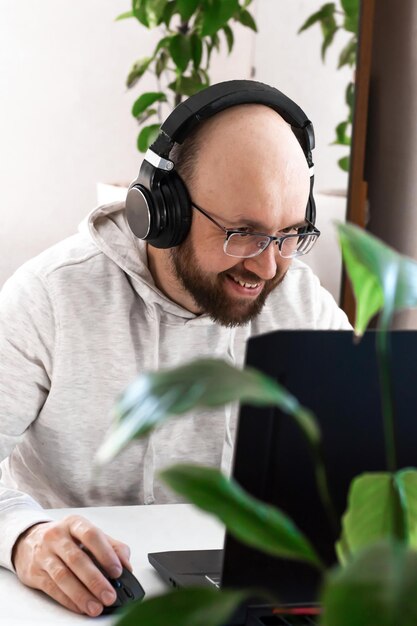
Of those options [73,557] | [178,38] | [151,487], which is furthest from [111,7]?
[73,557]

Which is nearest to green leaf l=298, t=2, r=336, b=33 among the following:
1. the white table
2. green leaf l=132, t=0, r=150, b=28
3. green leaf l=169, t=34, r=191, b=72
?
green leaf l=169, t=34, r=191, b=72

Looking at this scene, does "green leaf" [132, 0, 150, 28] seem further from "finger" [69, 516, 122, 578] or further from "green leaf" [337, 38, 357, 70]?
"finger" [69, 516, 122, 578]

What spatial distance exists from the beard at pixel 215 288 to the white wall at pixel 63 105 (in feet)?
5.36

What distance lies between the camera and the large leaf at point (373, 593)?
33 cm

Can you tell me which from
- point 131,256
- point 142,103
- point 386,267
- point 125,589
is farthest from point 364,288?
point 142,103

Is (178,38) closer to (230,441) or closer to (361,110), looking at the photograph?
(361,110)

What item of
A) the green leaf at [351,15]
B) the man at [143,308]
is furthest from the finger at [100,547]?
the green leaf at [351,15]

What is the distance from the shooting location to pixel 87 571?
39.3 inches

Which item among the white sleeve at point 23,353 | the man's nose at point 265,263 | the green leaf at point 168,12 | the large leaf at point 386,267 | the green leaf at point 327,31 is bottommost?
the white sleeve at point 23,353

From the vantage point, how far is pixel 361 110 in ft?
8.37

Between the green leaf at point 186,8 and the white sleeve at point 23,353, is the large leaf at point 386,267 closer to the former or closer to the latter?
the white sleeve at point 23,353

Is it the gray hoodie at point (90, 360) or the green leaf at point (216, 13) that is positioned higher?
the green leaf at point (216, 13)

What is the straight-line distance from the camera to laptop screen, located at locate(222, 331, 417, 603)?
69cm

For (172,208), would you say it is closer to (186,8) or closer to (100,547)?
(100,547)
